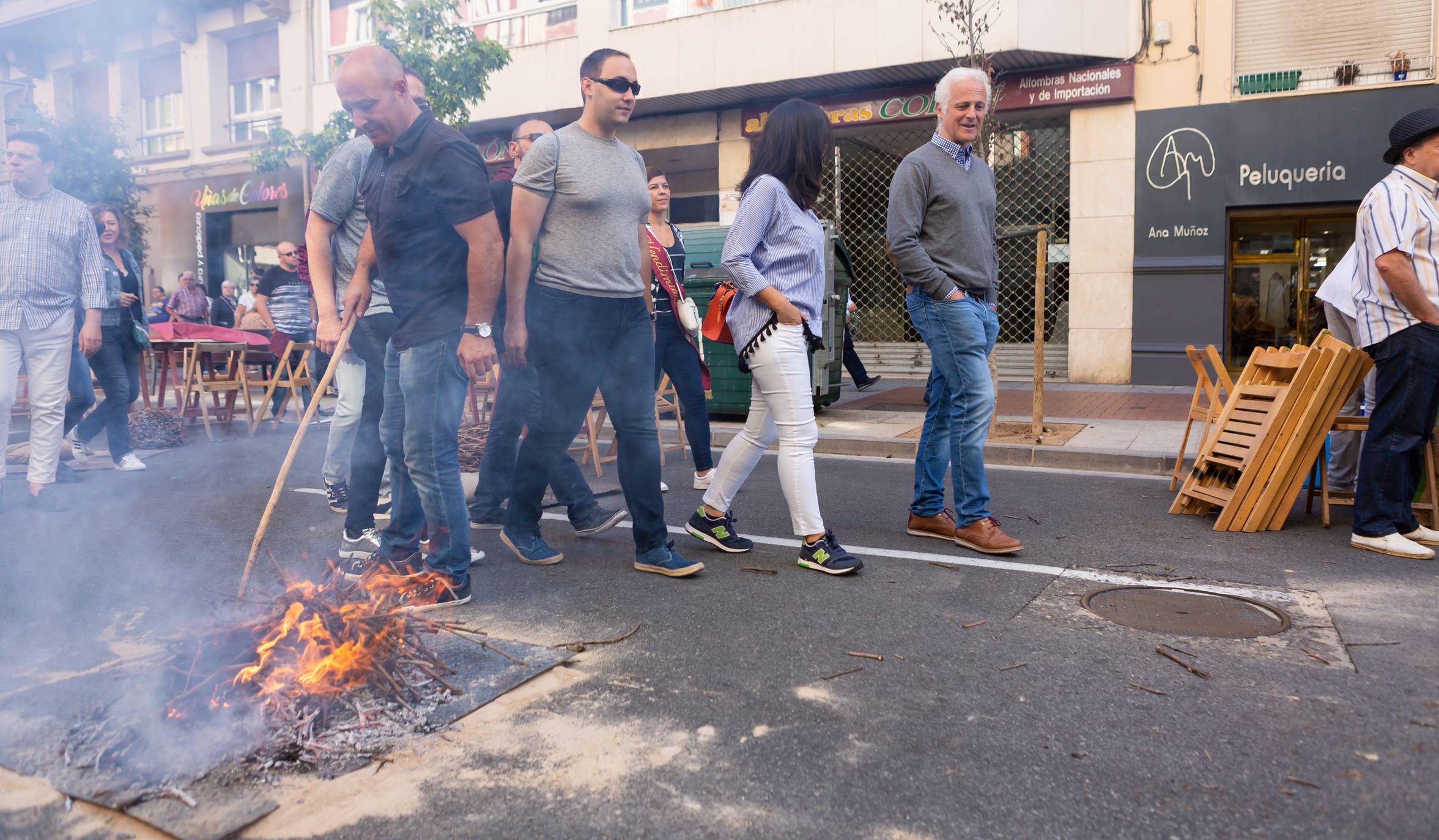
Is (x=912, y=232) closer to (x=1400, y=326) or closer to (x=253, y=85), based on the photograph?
(x=1400, y=326)

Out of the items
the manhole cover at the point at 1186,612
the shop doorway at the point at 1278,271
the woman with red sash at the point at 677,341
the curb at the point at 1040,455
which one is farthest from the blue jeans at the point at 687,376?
the shop doorway at the point at 1278,271

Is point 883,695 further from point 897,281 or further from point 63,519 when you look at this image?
point 897,281

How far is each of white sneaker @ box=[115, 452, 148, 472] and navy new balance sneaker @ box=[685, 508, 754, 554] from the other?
4770mm

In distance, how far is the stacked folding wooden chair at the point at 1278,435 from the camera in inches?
192

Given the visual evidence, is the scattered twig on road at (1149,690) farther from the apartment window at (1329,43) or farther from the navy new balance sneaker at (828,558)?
the apartment window at (1329,43)

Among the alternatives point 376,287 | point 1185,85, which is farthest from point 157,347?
point 1185,85

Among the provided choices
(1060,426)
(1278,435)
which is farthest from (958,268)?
(1060,426)

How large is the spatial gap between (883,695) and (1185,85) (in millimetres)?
12715

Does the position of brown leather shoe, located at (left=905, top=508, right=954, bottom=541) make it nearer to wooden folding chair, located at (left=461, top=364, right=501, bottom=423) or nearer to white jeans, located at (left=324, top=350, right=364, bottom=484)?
white jeans, located at (left=324, top=350, right=364, bottom=484)

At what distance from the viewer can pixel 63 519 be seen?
18.2ft

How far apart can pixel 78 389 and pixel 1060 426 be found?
737 centimetres

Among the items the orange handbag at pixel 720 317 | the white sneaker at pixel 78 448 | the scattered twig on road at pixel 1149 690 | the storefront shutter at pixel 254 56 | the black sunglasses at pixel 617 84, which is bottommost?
the scattered twig on road at pixel 1149 690

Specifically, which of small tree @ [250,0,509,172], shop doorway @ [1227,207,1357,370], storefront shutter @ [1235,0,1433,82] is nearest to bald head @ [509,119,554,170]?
small tree @ [250,0,509,172]

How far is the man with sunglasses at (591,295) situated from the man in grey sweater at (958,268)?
119cm
